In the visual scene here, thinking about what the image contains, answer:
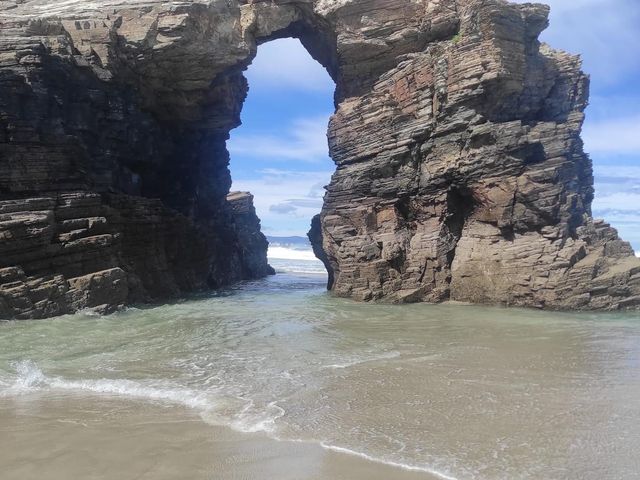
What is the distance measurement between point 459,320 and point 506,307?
13.0 feet

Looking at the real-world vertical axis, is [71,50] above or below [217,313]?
above

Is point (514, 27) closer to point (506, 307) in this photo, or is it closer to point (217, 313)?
point (506, 307)

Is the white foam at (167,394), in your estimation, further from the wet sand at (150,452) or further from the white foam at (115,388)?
the wet sand at (150,452)

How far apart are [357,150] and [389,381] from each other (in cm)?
1651

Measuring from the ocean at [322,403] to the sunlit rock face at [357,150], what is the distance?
15.4 ft

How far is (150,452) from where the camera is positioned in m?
5.28

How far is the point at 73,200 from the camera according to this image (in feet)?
59.3

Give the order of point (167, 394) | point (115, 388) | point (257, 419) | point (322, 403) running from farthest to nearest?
point (115, 388)
point (167, 394)
point (322, 403)
point (257, 419)

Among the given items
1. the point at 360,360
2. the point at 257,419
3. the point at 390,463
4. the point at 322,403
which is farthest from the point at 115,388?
the point at 390,463

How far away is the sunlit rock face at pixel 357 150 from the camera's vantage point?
1778 cm

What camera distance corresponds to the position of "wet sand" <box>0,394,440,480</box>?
4.82m

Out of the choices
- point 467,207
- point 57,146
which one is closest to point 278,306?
point 467,207

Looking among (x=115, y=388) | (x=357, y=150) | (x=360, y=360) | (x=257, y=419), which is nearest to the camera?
(x=257, y=419)

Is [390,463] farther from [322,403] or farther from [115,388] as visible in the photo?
[115,388]
